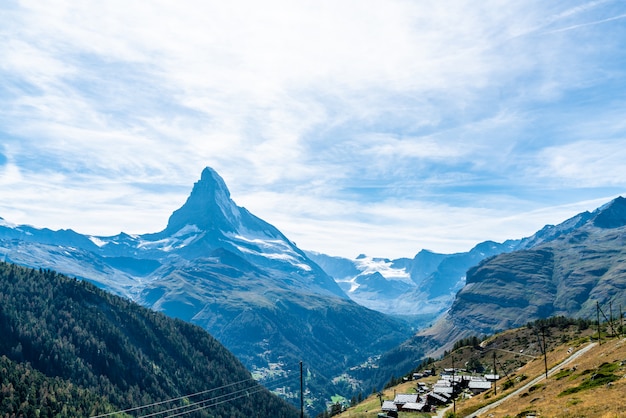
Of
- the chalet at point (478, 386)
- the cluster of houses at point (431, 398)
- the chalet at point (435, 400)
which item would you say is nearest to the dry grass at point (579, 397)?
the cluster of houses at point (431, 398)

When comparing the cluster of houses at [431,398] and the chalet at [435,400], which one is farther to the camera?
the chalet at [435,400]

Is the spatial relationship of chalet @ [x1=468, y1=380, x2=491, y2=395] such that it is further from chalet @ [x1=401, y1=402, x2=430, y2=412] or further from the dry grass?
the dry grass

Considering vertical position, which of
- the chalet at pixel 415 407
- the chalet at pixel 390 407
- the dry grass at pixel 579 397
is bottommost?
the chalet at pixel 390 407

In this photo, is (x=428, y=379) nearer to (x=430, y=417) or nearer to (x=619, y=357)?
(x=430, y=417)

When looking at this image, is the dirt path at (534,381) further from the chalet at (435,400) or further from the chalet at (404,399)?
the chalet at (404,399)

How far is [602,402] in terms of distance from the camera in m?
53.6

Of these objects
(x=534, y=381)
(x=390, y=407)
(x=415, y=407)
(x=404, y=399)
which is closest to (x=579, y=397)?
(x=534, y=381)

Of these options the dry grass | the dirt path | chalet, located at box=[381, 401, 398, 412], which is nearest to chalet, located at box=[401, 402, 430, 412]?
chalet, located at box=[381, 401, 398, 412]

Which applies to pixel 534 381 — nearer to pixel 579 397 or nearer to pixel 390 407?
pixel 390 407

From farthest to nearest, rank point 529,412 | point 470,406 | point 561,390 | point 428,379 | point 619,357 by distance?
point 428,379, point 470,406, point 619,357, point 561,390, point 529,412

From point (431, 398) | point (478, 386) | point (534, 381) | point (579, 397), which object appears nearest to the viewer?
point (579, 397)

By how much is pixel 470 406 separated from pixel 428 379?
9513 cm

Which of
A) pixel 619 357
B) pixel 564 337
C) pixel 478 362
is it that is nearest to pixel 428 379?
pixel 478 362

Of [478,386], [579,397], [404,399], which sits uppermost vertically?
[579,397]
